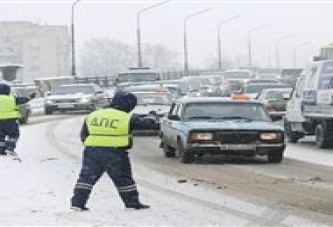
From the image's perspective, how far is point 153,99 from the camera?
28.7m

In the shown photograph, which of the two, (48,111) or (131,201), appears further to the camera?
→ (48,111)

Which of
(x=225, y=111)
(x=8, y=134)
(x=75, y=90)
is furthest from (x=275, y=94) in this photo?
(x=8, y=134)

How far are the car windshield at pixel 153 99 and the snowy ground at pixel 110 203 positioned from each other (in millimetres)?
10378

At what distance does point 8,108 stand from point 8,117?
A: 0.22 metres

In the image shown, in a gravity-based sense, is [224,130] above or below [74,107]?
above

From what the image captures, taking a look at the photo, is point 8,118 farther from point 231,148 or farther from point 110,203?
point 110,203

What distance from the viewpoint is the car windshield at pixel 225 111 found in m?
19.0

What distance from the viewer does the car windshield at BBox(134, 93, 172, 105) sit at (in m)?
28.5

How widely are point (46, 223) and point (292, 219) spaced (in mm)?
2783

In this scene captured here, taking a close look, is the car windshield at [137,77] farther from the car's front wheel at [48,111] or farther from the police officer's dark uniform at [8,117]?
the police officer's dark uniform at [8,117]

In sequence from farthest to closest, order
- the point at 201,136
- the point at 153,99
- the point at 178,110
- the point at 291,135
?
the point at 153,99, the point at 291,135, the point at 178,110, the point at 201,136

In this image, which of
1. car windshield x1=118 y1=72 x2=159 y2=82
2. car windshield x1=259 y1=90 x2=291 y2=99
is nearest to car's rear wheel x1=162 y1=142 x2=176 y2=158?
car windshield x1=259 y1=90 x2=291 y2=99

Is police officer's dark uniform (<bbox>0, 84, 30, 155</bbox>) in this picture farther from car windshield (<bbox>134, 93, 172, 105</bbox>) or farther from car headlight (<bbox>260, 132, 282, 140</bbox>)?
car windshield (<bbox>134, 93, 172, 105</bbox>)

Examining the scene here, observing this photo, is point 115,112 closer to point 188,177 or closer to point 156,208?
point 156,208
